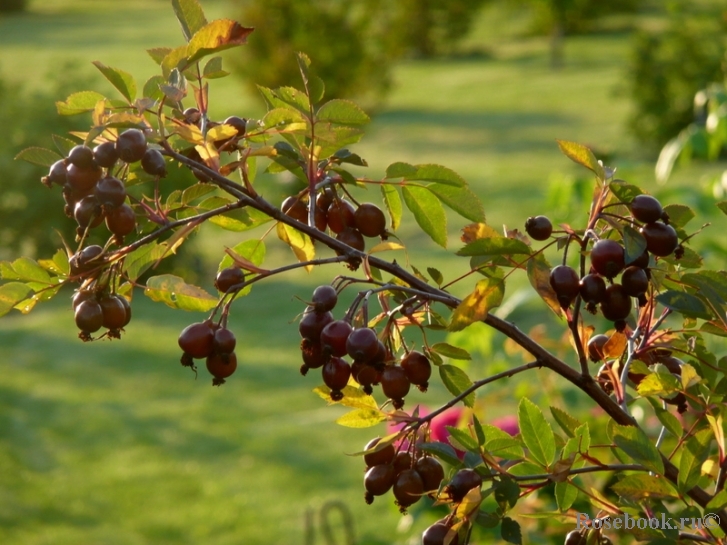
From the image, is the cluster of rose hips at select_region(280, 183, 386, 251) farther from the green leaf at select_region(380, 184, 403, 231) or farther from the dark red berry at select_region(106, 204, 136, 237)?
the dark red berry at select_region(106, 204, 136, 237)

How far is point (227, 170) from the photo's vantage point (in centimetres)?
92

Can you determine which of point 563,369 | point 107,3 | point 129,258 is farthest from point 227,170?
point 107,3

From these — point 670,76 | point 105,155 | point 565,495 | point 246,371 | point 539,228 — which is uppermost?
point 105,155

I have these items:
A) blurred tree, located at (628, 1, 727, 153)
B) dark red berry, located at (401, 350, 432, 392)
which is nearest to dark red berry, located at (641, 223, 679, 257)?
dark red berry, located at (401, 350, 432, 392)

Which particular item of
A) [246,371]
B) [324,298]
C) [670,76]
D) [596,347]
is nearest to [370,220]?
[324,298]

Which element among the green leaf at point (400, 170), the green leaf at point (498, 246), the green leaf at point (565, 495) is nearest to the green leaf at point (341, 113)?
the green leaf at point (400, 170)

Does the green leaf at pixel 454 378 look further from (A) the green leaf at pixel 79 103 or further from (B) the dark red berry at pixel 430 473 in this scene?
(A) the green leaf at pixel 79 103

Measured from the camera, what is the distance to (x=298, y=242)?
103 cm

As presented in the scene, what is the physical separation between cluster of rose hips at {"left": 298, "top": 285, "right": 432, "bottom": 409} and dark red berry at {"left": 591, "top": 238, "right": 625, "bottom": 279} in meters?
0.19

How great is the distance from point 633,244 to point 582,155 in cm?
13

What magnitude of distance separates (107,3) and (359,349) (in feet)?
103

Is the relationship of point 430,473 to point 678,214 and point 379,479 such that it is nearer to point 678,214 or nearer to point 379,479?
point 379,479

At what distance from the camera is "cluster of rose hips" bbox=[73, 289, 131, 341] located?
859 millimetres

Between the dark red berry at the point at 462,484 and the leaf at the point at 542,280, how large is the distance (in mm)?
164
